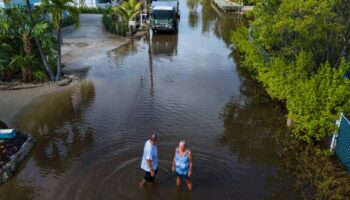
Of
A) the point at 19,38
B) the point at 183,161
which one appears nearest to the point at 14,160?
the point at 183,161

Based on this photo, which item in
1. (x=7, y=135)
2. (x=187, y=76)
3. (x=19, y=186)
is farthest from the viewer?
(x=187, y=76)

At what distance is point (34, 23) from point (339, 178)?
1412 cm

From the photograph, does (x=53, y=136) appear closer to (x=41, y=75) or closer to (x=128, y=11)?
(x=41, y=75)

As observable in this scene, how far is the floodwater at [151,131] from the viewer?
31.4ft

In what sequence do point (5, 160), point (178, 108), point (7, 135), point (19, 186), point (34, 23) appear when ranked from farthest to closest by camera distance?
point (34, 23) → point (178, 108) → point (7, 135) → point (5, 160) → point (19, 186)

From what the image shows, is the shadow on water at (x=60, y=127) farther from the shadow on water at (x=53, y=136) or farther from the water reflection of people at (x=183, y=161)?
the water reflection of people at (x=183, y=161)

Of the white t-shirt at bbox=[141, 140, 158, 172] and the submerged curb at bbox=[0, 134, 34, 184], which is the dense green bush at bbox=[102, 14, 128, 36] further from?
the white t-shirt at bbox=[141, 140, 158, 172]

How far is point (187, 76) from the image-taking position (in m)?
18.8

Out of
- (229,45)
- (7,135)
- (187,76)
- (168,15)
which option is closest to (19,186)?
(7,135)

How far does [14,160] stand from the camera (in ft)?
34.3

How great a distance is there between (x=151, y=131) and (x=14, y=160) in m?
4.65

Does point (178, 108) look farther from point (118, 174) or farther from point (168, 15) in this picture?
point (168, 15)

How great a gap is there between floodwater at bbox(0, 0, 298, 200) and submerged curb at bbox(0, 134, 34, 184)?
0.17 m

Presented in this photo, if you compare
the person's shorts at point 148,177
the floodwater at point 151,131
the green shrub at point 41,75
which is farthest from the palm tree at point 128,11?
the person's shorts at point 148,177
